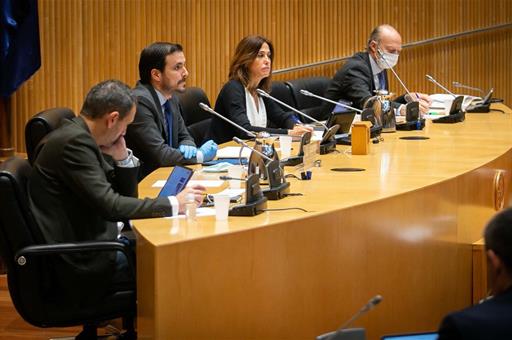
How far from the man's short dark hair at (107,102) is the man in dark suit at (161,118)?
127 centimetres

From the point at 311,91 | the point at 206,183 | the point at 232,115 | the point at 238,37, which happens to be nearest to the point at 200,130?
the point at 232,115

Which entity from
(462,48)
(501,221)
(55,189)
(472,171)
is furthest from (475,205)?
(462,48)

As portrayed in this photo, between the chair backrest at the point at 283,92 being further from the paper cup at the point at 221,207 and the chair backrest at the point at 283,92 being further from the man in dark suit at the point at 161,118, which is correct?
the paper cup at the point at 221,207

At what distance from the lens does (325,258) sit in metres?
3.35

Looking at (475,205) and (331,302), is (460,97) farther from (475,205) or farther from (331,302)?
(331,302)

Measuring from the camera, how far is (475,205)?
179 inches

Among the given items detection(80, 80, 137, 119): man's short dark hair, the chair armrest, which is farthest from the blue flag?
the chair armrest

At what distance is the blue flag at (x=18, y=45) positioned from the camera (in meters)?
7.16

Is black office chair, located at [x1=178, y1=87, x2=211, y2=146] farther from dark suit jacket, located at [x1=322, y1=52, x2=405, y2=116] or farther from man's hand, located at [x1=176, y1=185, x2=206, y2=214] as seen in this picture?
man's hand, located at [x1=176, y1=185, x2=206, y2=214]

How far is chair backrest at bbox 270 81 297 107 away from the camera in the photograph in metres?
7.20

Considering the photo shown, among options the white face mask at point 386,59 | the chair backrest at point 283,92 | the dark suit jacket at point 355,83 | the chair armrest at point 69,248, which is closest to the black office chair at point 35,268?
the chair armrest at point 69,248

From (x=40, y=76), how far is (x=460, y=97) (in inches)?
131

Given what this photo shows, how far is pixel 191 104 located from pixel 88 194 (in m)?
2.79

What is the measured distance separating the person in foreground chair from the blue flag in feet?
5.81
